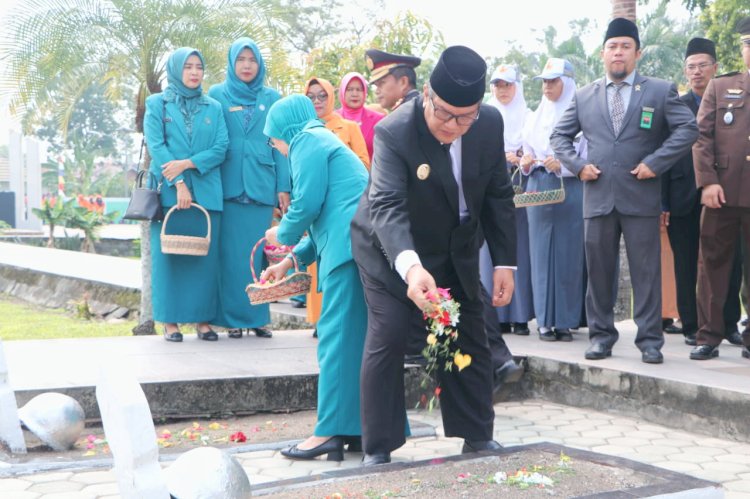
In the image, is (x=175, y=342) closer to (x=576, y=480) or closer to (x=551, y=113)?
(x=551, y=113)

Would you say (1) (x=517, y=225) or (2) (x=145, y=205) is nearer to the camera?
(2) (x=145, y=205)

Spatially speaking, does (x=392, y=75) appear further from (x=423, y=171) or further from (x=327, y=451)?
(x=327, y=451)

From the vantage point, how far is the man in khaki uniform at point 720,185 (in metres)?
6.52

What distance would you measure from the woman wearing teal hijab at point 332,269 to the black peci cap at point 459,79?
92cm

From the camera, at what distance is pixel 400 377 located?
172 inches

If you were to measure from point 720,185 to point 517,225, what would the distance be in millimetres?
1462

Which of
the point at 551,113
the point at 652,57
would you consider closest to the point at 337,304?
the point at 551,113

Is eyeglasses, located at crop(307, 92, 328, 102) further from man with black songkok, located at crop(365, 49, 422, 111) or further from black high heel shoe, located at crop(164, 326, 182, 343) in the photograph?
black high heel shoe, located at crop(164, 326, 182, 343)

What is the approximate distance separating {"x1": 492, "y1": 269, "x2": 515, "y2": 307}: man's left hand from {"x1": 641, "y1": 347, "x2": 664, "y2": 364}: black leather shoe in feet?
7.09

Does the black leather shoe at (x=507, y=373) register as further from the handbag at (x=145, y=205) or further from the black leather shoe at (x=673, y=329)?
the handbag at (x=145, y=205)

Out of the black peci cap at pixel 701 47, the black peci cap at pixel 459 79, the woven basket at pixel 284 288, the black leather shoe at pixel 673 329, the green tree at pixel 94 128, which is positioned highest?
the green tree at pixel 94 128

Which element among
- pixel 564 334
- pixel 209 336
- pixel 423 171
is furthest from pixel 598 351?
pixel 209 336

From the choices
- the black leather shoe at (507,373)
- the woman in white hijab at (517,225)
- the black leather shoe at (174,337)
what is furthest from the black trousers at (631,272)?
the black leather shoe at (174,337)

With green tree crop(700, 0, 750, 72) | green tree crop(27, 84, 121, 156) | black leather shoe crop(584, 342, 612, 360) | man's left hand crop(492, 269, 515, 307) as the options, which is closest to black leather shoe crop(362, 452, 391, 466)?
man's left hand crop(492, 269, 515, 307)
